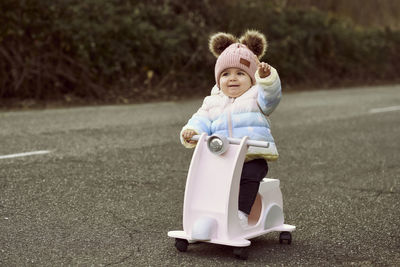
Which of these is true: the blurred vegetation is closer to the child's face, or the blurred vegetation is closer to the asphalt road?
the asphalt road

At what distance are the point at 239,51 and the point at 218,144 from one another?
63 centimetres

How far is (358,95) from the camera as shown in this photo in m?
15.2

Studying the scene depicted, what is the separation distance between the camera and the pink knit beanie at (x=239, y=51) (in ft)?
13.8

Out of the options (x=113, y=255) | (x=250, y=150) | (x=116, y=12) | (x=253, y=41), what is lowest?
(x=113, y=255)

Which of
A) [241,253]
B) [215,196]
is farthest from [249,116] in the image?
[241,253]

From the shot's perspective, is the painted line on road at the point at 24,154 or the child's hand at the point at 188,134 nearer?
the child's hand at the point at 188,134

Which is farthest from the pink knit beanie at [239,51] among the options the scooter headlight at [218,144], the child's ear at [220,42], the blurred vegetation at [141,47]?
the blurred vegetation at [141,47]

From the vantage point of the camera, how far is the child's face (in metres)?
4.22

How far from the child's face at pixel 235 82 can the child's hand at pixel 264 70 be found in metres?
0.18

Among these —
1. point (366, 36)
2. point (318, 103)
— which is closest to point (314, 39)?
point (366, 36)

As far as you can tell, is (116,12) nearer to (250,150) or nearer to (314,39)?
(314,39)

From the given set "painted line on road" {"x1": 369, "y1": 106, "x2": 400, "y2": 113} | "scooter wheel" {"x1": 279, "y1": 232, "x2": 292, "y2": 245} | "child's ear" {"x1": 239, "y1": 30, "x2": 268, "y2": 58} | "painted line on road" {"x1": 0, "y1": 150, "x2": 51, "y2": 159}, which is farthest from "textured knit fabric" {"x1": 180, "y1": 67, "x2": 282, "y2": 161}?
"painted line on road" {"x1": 369, "y1": 106, "x2": 400, "y2": 113}

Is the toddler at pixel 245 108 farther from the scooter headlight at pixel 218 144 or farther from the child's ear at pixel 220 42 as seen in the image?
the scooter headlight at pixel 218 144

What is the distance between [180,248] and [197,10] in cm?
1218
